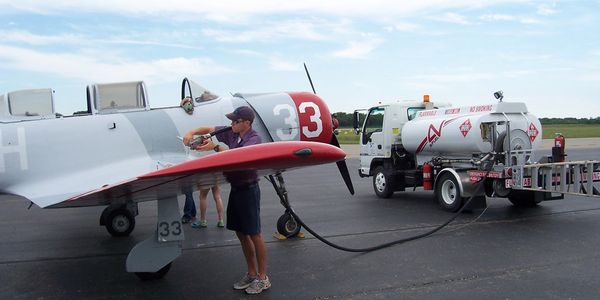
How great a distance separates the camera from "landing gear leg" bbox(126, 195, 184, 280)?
5.00 meters

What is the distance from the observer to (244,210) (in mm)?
4711

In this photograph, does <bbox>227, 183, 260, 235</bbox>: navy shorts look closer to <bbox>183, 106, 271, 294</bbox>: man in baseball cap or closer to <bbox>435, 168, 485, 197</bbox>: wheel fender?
<bbox>183, 106, 271, 294</bbox>: man in baseball cap

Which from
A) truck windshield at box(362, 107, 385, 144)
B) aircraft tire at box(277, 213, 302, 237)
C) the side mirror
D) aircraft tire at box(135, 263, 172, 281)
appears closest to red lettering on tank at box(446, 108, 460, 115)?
truck windshield at box(362, 107, 385, 144)

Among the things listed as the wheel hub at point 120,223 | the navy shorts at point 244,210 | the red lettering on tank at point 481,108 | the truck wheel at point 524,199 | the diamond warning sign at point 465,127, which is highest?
the red lettering on tank at point 481,108

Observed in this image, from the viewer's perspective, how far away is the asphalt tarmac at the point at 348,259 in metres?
4.87

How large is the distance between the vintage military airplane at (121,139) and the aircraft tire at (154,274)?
0.01 m

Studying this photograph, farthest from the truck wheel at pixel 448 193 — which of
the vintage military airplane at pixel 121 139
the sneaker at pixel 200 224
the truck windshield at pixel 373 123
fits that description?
the sneaker at pixel 200 224

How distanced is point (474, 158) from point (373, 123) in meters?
3.21

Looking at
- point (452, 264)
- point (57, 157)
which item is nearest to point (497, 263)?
point (452, 264)

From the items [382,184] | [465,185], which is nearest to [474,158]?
[465,185]

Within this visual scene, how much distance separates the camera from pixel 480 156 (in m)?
9.38

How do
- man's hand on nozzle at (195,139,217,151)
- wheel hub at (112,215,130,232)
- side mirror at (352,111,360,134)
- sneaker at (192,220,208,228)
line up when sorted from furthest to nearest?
side mirror at (352,111,360,134) → sneaker at (192,220,208,228) → wheel hub at (112,215,130,232) → man's hand on nozzle at (195,139,217,151)

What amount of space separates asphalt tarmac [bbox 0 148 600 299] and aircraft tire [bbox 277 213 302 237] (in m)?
0.21

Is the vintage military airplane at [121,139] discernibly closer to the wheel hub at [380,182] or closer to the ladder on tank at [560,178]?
the ladder on tank at [560,178]
